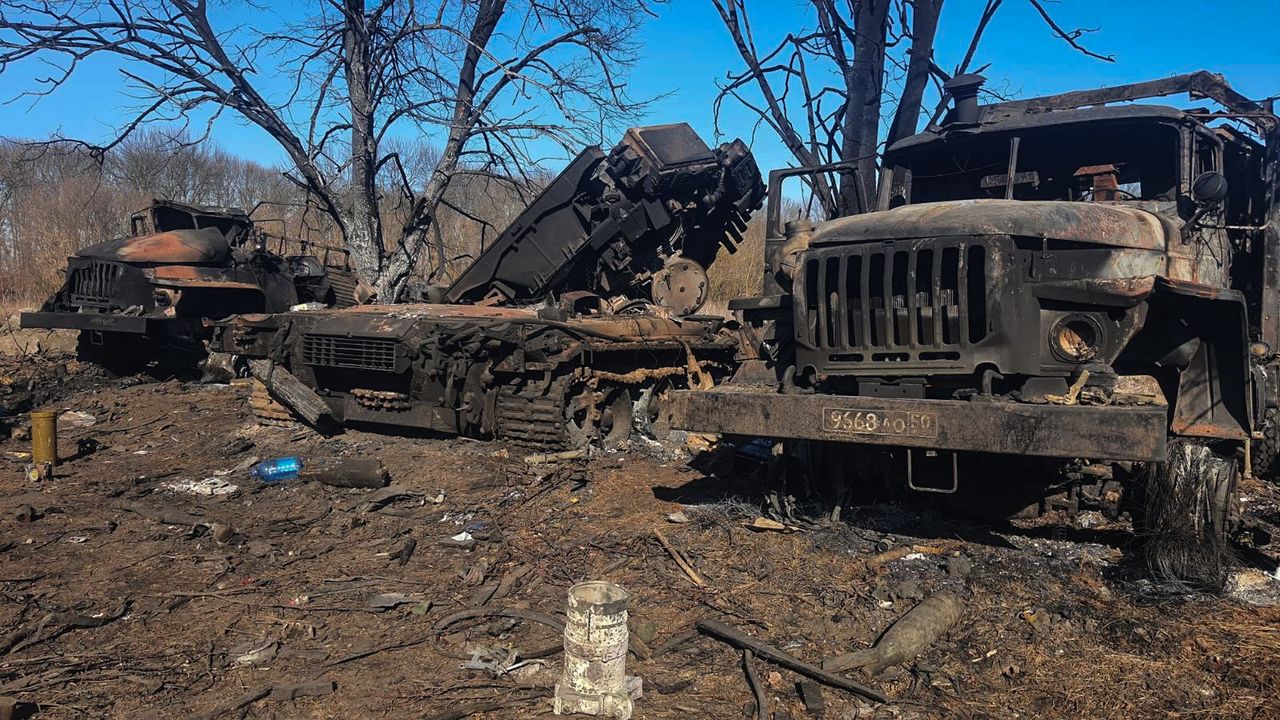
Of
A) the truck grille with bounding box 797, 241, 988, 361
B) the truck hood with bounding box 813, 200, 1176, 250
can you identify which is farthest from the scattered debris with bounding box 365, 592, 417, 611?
the truck hood with bounding box 813, 200, 1176, 250

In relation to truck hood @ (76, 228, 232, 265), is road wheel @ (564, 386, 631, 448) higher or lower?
lower

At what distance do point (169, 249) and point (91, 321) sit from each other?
4.64 ft

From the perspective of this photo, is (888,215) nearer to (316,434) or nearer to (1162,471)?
(1162,471)

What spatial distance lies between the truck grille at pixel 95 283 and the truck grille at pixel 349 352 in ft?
19.6

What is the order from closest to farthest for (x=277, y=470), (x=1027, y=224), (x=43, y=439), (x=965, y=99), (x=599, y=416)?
(x=1027, y=224), (x=965, y=99), (x=277, y=470), (x=43, y=439), (x=599, y=416)

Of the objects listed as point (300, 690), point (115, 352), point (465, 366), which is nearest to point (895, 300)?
point (300, 690)

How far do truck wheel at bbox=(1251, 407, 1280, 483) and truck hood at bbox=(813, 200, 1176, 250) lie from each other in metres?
2.56

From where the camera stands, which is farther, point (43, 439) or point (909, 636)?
point (43, 439)

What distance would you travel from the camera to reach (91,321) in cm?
1219

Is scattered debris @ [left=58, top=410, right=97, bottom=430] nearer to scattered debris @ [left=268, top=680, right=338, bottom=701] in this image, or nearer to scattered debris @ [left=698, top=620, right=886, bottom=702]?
scattered debris @ [left=268, top=680, right=338, bottom=701]

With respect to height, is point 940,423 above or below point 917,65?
below

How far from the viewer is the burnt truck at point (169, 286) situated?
40.7 feet

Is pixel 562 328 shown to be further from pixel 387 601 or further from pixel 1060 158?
pixel 1060 158

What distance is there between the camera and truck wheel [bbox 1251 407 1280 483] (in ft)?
21.0
